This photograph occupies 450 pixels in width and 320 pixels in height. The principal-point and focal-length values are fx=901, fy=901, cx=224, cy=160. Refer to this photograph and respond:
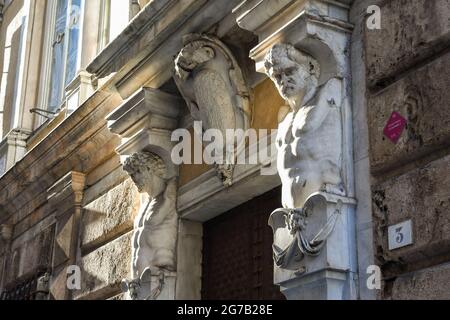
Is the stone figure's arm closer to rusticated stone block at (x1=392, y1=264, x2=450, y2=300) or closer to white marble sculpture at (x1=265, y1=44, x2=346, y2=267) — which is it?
white marble sculpture at (x1=265, y1=44, x2=346, y2=267)

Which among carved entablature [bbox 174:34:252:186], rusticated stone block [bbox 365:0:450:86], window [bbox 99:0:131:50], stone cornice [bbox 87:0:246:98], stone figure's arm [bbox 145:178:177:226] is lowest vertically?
stone figure's arm [bbox 145:178:177:226]

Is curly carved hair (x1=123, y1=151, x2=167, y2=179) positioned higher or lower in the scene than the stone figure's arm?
higher

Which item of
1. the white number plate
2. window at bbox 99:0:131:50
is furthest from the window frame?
the white number plate

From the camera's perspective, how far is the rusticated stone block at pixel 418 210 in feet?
12.8

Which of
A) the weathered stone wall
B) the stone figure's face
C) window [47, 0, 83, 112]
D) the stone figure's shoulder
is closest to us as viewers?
the weathered stone wall

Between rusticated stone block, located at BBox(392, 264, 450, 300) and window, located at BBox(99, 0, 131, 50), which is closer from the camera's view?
rusticated stone block, located at BBox(392, 264, 450, 300)

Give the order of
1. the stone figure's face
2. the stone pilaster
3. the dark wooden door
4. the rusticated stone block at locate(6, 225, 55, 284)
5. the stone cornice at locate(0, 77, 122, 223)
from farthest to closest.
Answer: the rusticated stone block at locate(6, 225, 55, 284), the stone pilaster, the stone cornice at locate(0, 77, 122, 223), the dark wooden door, the stone figure's face

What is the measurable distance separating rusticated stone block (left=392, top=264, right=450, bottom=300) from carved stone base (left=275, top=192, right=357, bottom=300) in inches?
11.4

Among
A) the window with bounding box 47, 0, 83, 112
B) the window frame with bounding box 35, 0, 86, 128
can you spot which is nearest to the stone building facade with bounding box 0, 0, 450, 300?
the window with bounding box 47, 0, 83, 112

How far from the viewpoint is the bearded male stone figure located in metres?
4.55

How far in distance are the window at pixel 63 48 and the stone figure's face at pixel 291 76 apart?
4.78m

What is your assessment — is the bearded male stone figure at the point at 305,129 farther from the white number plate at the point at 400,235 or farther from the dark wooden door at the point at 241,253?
the dark wooden door at the point at 241,253

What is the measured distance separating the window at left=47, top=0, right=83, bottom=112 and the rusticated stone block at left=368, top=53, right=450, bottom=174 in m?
5.38

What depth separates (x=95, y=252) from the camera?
24.6 ft
